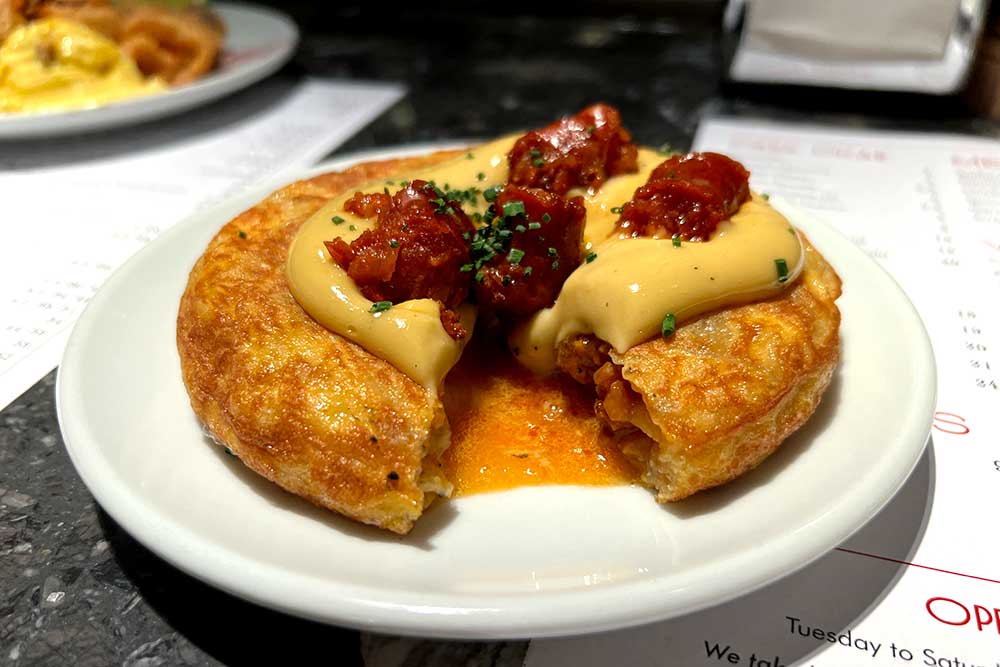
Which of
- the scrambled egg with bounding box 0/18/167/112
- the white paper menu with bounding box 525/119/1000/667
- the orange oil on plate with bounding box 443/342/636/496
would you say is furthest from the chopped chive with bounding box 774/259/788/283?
the scrambled egg with bounding box 0/18/167/112

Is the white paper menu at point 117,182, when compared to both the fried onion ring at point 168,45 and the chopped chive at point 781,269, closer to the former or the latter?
the fried onion ring at point 168,45

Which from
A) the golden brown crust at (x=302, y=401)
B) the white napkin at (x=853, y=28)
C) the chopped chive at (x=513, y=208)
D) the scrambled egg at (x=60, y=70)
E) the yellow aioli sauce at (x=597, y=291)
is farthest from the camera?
the white napkin at (x=853, y=28)

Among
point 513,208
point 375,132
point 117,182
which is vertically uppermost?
point 513,208

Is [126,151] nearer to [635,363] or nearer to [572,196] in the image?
[572,196]

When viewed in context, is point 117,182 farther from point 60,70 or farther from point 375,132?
point 375,132

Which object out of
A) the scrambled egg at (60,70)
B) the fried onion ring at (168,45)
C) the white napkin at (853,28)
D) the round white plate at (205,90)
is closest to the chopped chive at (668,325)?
the round white plate at (205,90)

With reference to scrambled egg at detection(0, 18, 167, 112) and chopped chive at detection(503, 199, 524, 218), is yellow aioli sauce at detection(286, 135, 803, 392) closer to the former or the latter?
chopped chive at detection(503, 199, 524, 218)

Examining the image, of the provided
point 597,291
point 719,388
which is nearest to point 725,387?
point 719,388
